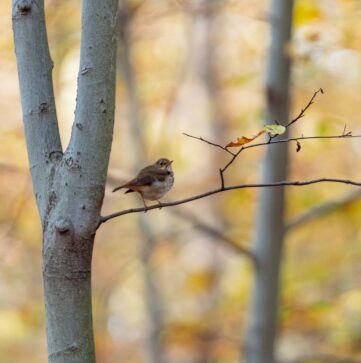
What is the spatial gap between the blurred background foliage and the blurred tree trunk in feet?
0.08

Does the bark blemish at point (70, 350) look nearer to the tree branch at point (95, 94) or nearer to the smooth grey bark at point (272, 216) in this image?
the tree branch at point (95, 94)

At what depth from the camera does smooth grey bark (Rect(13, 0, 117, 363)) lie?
1.48m

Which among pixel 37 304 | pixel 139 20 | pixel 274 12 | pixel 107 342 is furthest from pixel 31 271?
pixel 274 12

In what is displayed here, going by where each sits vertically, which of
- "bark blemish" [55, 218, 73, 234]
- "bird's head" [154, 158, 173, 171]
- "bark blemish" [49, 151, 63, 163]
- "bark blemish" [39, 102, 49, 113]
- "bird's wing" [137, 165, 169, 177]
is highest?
"bird's head" [154, 158, 173, 171]

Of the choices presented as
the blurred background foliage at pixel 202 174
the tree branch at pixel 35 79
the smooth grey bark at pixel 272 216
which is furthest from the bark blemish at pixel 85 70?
the blurred background foliage at pixel 202 174

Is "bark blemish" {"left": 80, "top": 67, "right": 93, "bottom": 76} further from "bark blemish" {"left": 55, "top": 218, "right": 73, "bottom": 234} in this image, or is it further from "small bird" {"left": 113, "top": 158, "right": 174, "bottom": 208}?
"small bird" {"left": 113, "top": 158, "right": 174, "bottom": 208}

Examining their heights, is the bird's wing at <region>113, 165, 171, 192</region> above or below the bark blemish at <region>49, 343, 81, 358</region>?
above

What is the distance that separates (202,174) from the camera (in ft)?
30.5

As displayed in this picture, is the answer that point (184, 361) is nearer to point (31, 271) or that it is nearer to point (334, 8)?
point (31, 271)

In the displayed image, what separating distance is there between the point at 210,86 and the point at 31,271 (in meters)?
3.69

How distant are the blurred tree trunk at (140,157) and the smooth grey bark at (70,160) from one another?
2498mm

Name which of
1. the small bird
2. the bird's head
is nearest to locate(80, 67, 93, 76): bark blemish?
the small bird

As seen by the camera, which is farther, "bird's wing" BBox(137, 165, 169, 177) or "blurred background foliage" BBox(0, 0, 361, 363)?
"blurred background foliage" BBox(0, 0, 361, 363)

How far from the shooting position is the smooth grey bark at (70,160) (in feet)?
4.87
